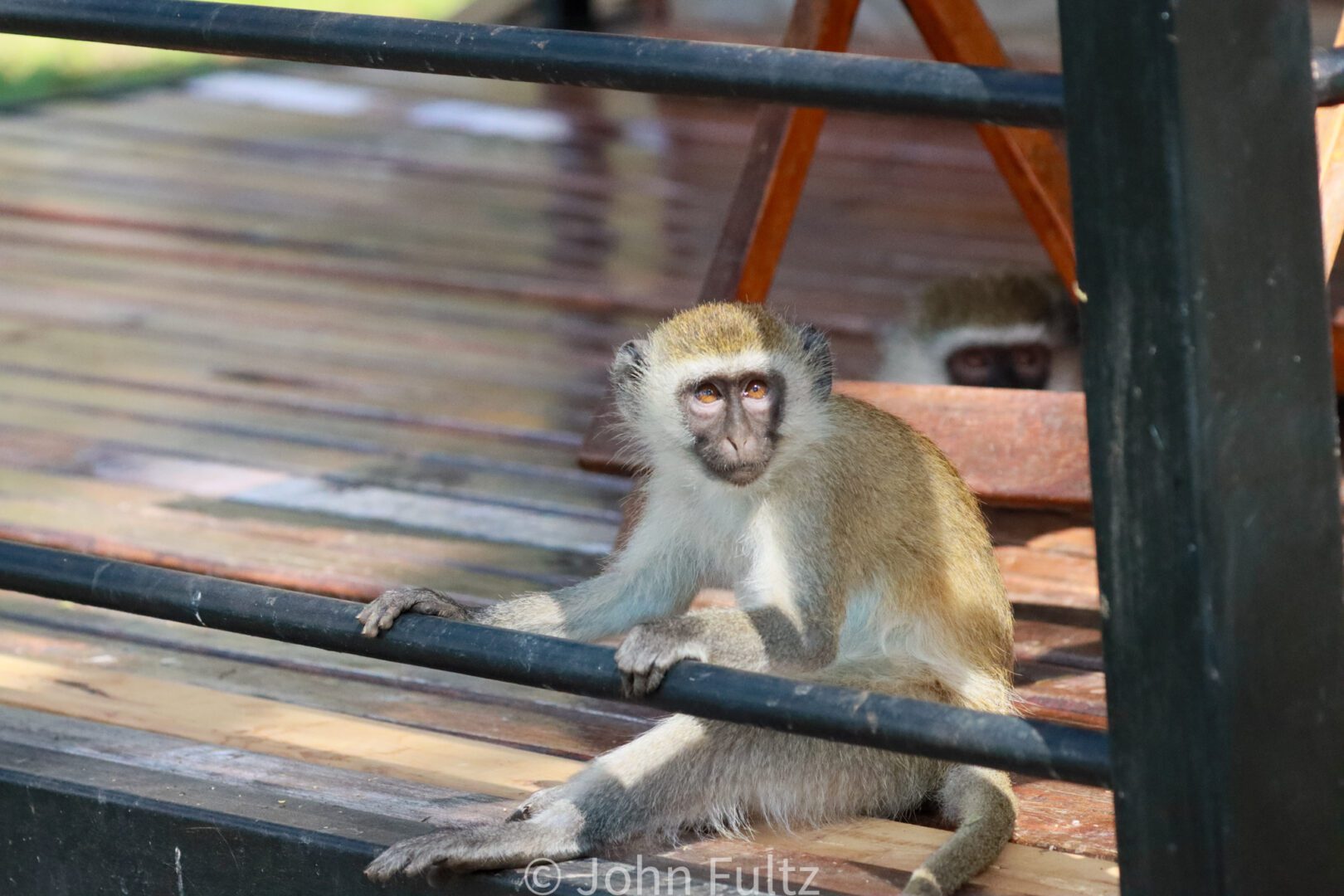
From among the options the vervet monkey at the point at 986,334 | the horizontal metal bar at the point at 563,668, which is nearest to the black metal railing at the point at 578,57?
the horizontal metal bar at the point at 563,668

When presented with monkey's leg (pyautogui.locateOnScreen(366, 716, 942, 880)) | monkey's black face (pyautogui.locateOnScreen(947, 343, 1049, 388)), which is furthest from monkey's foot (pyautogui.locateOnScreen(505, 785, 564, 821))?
monkey's black face (pyautogui.locateOnScreen(947, 343, 1049, 388))

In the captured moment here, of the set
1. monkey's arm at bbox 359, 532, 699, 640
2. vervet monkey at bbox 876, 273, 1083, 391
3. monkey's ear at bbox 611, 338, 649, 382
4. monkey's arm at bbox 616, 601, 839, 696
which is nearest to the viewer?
monkey's arm at bbox 616, 601, 839, 696

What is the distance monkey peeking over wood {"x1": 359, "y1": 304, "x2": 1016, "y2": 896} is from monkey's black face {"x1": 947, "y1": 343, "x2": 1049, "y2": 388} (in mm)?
1883

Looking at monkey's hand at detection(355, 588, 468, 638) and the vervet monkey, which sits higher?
the vervet monkey

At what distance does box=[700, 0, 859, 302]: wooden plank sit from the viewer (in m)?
3.39

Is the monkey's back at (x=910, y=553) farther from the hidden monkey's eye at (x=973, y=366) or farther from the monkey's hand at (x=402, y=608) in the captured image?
the hidden monkey's eye at (x=973, y=366)

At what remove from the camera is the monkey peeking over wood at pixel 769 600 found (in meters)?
2.17

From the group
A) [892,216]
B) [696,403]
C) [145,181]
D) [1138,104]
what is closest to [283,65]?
[145,181]

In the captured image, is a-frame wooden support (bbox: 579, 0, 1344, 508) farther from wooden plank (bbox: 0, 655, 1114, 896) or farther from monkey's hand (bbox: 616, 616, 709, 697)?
monkey's hand (bbox: 616, 616, 709, 697)

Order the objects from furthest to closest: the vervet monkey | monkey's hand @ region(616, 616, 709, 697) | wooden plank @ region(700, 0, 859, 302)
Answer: the vervet monkey < wooden plank @ region(700, 0, 859, 302) < monkey's hand @ region(616, 616, 709, 697)

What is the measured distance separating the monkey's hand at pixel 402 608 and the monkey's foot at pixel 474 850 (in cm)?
24

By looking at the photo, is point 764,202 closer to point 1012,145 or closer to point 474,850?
point 1012,145

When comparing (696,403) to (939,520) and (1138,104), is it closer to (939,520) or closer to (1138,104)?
(939,520)

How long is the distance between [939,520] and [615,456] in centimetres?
79
